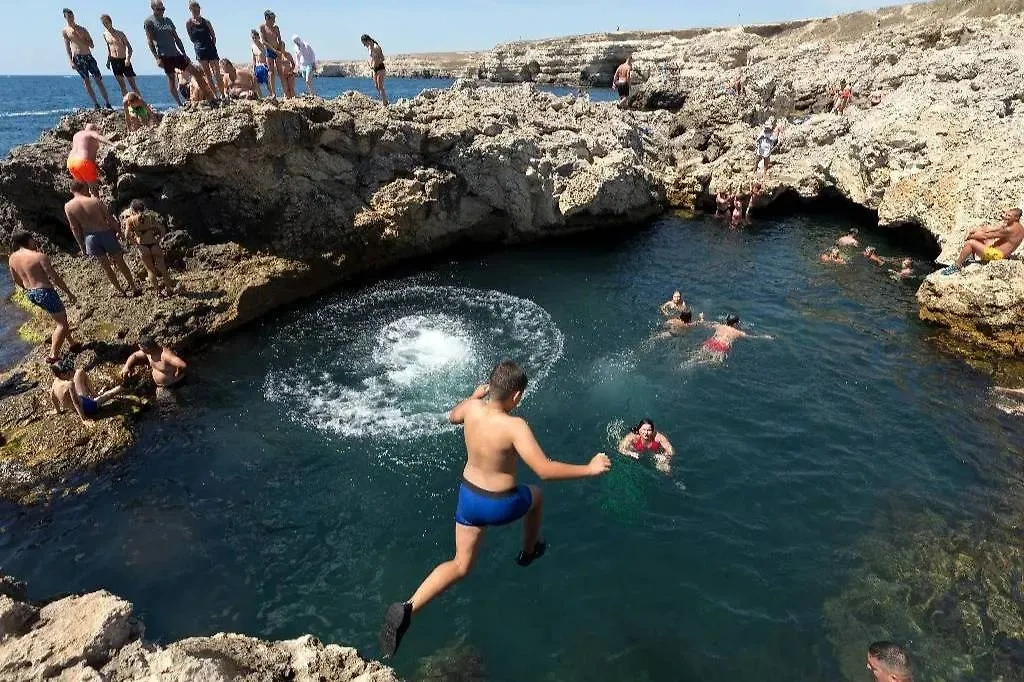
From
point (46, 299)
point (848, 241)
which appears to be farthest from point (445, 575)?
point (848, 241)

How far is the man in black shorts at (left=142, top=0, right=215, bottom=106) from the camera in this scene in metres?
14.0

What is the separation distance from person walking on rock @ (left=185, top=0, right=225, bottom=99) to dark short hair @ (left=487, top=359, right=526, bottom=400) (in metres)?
14.4

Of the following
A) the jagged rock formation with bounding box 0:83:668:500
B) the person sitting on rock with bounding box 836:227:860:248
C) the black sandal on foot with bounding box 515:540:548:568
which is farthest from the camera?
the person sitting on rock with bounding box 836:227:860:248

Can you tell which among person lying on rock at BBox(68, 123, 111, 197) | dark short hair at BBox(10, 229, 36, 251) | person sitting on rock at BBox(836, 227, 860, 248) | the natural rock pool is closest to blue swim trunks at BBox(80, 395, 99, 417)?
the natural rock pool

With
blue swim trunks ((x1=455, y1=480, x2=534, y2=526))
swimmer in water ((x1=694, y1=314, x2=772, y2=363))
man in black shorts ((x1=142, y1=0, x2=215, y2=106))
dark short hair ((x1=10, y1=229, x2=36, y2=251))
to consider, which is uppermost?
man in black shorts ((x1=142, y1=0, x2=215, y2=106))

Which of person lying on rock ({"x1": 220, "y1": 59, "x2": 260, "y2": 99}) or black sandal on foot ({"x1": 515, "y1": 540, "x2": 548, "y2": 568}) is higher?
person lying on rock ({"x1": 220, "y1": 59, "x2": 260, "y2": 99})

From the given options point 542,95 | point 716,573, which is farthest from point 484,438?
point 542,95

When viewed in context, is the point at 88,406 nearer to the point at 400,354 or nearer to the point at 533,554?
the point at 400,354

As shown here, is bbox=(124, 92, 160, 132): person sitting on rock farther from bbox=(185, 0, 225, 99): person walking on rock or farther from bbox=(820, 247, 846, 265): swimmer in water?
bbox=(820, 247, 846, 265): swimmer in water

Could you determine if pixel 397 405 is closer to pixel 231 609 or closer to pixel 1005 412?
pixel 231 609

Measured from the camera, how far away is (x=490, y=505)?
17.1 ft

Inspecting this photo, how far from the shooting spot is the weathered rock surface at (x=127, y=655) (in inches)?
135

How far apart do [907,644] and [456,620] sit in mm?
5073

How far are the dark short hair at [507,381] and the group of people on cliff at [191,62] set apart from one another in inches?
527
